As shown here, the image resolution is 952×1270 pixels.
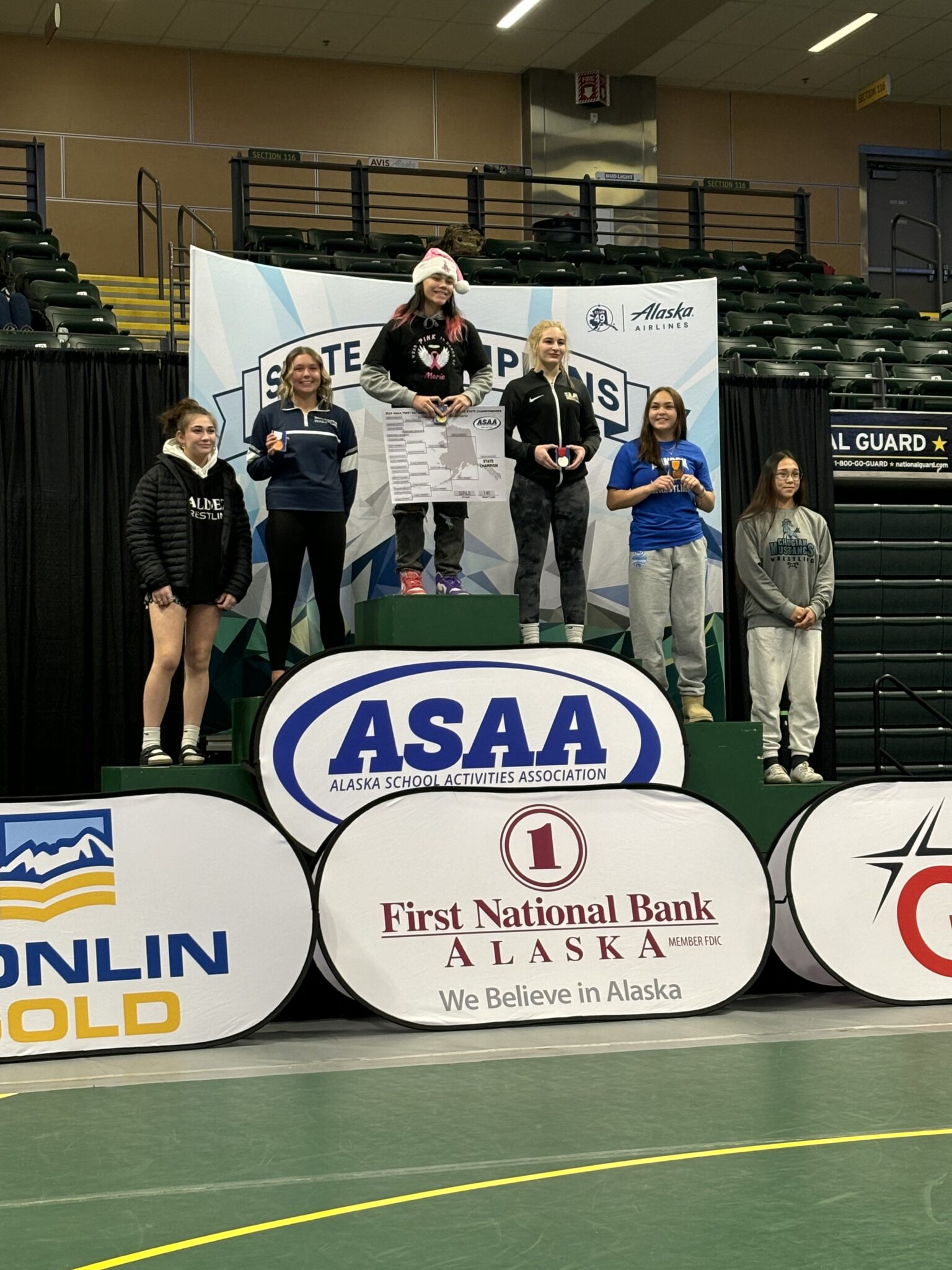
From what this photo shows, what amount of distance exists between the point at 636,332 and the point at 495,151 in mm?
9953

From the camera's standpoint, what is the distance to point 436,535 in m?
6.73

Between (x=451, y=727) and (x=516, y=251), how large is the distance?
9051 mm

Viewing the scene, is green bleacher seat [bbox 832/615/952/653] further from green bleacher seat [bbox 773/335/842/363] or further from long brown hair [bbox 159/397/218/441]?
Answer: long brown hair [bbox 159/397/218/441]

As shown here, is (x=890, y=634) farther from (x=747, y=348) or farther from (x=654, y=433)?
(x=654, y=433)

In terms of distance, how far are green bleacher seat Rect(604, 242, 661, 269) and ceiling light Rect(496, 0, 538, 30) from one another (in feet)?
8.56

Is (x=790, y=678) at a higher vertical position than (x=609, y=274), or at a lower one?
lower

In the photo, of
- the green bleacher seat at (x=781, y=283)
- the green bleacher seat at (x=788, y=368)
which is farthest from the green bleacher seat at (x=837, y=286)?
the green bleacher seat at (x=788, y=368)

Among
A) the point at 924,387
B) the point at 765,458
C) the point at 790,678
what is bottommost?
the point at 790,678

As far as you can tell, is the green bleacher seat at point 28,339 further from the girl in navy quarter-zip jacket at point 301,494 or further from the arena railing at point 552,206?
the arena railing at point 552,206

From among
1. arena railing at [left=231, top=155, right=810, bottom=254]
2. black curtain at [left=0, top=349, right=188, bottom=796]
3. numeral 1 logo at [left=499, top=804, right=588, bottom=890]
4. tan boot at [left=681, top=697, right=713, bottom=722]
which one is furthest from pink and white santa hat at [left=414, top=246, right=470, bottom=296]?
arena railing at [left=231, top=155, right=810, bottom=254]

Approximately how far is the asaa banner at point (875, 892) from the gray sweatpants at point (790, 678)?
4.80 feet

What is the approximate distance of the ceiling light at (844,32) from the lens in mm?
15938

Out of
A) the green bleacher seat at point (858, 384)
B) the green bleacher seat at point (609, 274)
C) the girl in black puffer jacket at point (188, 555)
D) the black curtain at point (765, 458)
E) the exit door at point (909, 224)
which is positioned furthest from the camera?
the exit door at point (909, 224)

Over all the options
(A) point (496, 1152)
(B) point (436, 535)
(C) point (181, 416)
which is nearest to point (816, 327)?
(B) point (436, 535)
